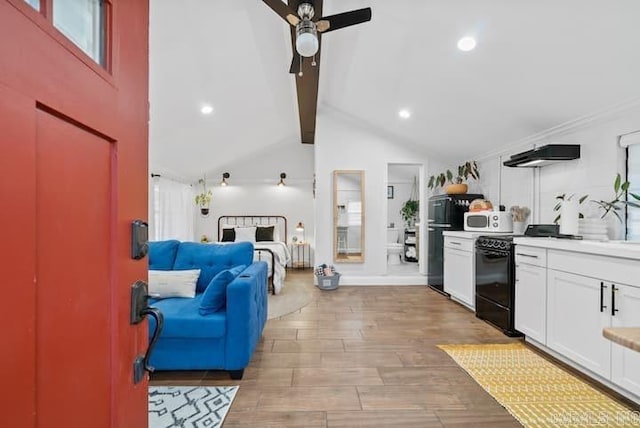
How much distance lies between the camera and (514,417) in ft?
6.15

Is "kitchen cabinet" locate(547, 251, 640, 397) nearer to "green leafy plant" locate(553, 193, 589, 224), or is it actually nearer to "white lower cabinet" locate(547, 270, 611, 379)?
"white lower cabinet" locate(547, 270, 611, 379)

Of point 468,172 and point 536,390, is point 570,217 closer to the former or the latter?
point 536,390

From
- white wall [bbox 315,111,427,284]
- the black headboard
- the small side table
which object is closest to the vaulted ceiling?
white wall [bbox 315,111,427,284]

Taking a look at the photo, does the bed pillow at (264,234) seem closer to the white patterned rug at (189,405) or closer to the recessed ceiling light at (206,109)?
the recessed ceiling light at (206,109)

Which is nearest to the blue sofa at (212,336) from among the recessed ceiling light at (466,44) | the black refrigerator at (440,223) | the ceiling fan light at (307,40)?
the ceiling fan light at (307,40)

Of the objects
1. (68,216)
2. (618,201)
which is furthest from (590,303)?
(68,216)

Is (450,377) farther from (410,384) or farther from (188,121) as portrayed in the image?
(188,121)

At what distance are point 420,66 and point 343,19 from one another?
1.40 meters

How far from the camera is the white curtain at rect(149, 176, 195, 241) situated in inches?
207

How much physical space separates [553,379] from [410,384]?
3.55 feet

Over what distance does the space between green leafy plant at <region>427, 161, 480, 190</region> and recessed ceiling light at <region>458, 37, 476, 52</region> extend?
228cm

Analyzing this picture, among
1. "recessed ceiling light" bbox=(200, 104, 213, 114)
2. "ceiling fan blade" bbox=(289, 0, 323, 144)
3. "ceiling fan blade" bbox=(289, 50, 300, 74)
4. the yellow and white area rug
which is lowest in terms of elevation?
the yellow and white area rug

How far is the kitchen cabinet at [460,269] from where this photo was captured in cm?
386

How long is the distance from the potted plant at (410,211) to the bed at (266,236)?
3.07 m
